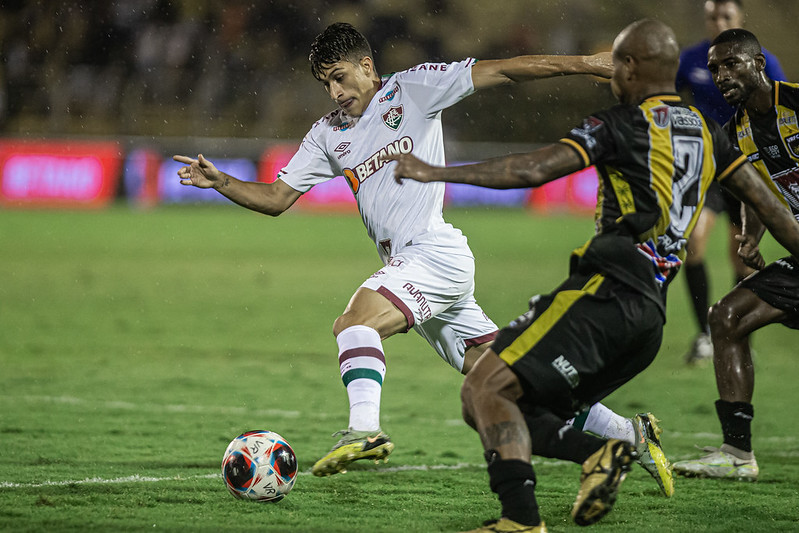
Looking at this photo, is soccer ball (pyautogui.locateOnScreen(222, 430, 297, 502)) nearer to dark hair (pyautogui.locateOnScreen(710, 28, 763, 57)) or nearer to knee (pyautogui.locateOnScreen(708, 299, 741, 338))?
knee (pyautogui.locateOnScreen(708, 299, 741, 338))

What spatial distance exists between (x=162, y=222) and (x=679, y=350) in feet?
44.0

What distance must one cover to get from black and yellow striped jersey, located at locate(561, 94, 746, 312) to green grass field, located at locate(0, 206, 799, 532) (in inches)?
44.2

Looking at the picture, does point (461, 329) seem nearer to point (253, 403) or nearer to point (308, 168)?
point (308, 168)

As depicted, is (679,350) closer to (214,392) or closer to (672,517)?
(214,392)

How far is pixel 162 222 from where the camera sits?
68.6ft

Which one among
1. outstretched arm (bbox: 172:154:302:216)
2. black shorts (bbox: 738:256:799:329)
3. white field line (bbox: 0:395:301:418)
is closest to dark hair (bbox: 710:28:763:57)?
black shorts (bbox: 738:256:799:329)

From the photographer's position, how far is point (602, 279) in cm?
390

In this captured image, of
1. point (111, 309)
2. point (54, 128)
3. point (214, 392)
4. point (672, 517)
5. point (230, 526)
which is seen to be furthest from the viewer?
point (54, 128)

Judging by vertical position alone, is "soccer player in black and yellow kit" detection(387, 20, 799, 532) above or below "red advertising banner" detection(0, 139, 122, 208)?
below

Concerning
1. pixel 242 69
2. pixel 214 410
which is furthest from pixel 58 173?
pixel 214 410

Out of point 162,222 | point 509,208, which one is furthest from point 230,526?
point 509,208

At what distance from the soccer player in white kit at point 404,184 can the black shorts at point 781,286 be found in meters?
0.93

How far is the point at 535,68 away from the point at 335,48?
98 cm

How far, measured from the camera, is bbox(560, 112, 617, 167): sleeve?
3.76 metres
